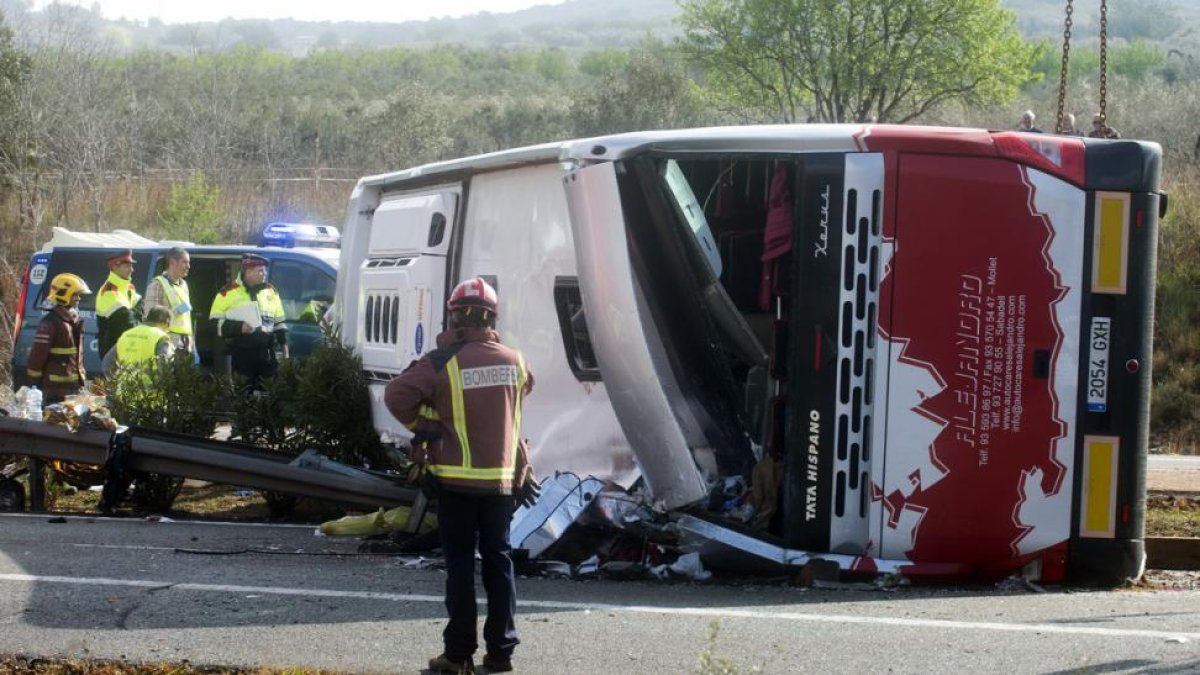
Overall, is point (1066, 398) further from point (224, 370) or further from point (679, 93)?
point (679, 93)

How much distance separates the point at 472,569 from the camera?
592 cm

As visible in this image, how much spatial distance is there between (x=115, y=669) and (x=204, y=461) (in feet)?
13.3

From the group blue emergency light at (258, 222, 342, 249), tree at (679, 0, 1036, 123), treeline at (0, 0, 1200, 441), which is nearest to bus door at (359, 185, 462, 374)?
blue emergency light at (258, 222, 342, 249)

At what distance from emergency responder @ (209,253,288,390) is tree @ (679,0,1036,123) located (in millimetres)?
14057

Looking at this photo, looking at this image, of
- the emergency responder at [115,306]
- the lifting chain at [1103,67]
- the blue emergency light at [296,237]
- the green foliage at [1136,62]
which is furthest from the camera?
the green foliage at [1136,62]

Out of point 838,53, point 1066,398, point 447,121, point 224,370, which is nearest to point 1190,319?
point 838,53

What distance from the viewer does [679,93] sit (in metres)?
34.7

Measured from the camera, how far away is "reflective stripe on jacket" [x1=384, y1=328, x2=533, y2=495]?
19.3ft

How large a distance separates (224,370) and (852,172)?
8606 millimetres

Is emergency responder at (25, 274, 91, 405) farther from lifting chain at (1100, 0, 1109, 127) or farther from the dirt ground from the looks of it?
the dirt ground

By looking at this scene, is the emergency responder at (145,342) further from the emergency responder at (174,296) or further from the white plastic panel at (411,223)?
the white plastic panel at (411,223)

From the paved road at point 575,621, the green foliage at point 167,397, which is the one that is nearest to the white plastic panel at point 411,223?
the green foliage at point 167,397

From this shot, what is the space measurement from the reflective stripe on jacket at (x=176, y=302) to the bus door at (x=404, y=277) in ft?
9.94

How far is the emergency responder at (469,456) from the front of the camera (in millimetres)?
5871
